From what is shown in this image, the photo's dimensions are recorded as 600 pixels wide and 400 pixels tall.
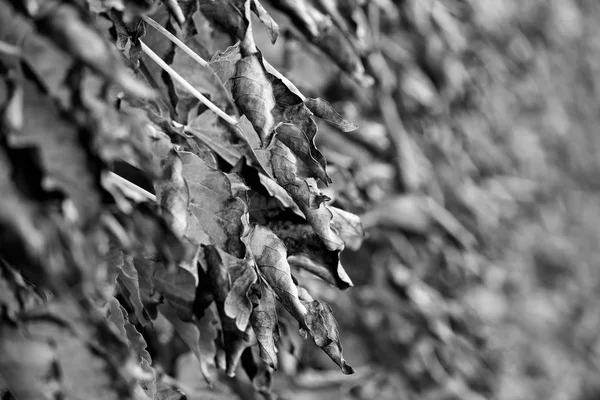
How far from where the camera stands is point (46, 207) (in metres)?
0.33

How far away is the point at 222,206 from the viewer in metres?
0.49

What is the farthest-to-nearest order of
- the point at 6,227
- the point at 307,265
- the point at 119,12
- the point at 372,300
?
the point at 372,300, the point at 307,265, the point at 119,12, the point at 6,227

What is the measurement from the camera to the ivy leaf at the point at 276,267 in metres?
0.51

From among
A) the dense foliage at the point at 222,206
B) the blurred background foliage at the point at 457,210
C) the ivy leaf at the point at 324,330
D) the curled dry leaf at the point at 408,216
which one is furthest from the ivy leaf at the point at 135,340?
the curled dry leaf at the point at 408,216

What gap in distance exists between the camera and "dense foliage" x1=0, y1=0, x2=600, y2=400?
334 mm

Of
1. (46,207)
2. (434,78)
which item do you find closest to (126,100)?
(46,207)

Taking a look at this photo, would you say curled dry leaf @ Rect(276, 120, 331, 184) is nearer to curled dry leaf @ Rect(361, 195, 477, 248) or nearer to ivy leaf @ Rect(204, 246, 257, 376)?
ivy leaf @ Rect(204, 246, 257, 376)

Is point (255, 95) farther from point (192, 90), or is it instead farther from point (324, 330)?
point (324, 330)

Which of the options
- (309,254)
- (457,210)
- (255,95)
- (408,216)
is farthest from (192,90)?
(457,210)

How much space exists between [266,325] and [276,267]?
0.04 metres

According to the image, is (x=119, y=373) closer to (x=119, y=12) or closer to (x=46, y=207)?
(x=46, y=207)

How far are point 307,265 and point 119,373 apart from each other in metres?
0.22

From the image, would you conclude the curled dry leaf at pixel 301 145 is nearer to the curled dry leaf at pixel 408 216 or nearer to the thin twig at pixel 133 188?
the thin twig at pixel 133 188

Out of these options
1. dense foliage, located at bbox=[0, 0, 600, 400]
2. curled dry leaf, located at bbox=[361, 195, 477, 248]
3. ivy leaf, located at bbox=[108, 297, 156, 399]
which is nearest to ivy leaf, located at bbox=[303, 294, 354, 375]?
dense foliage, located at bbox=[0, 0, 600, 400]
